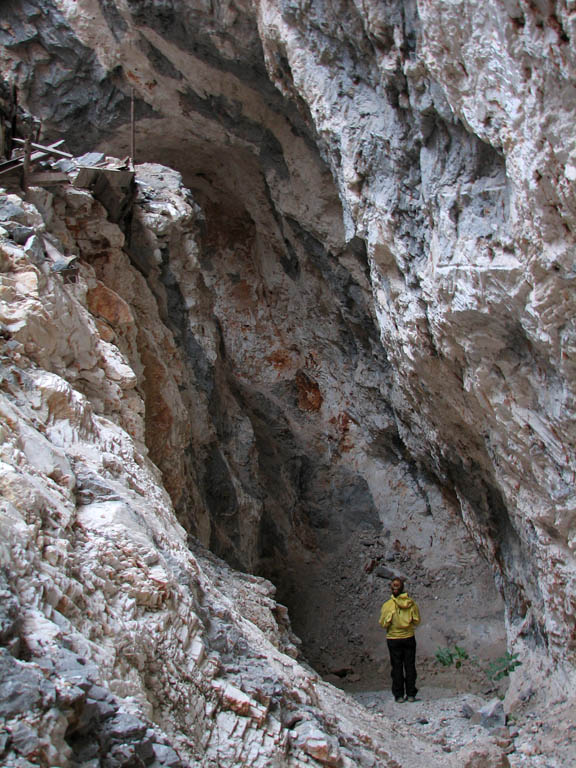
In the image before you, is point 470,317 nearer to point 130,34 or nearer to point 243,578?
point 243,578

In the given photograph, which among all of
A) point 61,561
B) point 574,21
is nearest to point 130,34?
point 574,21

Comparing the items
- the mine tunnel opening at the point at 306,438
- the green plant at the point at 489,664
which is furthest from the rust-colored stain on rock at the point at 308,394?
the green plant at the point at 489,664

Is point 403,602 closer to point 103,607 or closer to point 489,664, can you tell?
point 489,664

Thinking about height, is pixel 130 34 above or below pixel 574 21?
above

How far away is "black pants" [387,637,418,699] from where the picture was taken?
6602 mm

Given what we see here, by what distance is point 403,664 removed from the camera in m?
6.89

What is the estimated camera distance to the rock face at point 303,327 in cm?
354

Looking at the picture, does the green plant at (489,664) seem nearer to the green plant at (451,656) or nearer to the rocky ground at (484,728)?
the green plant at (451,656)

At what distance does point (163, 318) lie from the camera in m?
7.49

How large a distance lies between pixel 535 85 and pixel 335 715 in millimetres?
3587

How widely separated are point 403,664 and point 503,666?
1.08 meters

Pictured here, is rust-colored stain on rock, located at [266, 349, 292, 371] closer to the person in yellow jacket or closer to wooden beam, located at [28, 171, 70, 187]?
the person in yellow jacket

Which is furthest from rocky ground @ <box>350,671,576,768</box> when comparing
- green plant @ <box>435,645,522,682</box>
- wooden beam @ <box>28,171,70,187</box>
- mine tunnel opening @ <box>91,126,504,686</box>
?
wooden beam @ <box>28,171,70,187</box>

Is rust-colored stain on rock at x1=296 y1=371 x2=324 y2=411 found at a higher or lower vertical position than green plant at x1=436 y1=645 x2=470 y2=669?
higher
